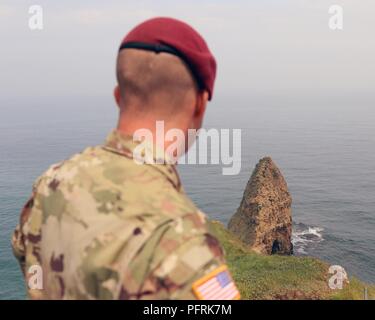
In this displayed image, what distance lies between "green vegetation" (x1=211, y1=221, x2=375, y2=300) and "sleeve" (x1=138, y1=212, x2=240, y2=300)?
28795 millimetres

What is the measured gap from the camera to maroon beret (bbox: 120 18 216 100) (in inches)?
86.2

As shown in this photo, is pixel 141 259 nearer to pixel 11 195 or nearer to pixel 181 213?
pixel 181 213

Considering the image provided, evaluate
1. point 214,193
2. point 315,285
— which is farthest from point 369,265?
point 214,193

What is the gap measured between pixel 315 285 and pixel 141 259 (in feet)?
110

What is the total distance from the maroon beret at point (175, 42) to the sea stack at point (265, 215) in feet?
168

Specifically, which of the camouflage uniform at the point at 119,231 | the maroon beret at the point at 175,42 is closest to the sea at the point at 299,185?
the camouflage uniform at the point at 119,231

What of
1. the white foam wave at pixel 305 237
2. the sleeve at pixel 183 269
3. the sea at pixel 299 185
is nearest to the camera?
the sleeve at pixel 183 269

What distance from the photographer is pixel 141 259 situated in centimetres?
171

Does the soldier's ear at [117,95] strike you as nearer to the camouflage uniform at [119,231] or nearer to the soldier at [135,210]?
the soldier at [135,210]

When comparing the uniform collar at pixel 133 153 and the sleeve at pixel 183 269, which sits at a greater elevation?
the uniform collar at pixel 133 153

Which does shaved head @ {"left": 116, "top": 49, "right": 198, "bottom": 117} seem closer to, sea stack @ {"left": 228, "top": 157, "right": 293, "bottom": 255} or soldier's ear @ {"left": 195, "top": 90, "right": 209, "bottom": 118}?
soldier's ear @ {"left": 195, "top": 90, "right": 209, "bottom": 118}

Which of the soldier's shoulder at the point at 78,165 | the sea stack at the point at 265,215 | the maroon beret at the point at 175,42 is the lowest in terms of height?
the sea stack at the point at 265,215

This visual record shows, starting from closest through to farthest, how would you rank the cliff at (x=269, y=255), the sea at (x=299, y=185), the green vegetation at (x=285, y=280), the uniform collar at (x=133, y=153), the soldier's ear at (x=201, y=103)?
the uniform collar at (x=133, y=153) < the soldier's ear at (x=201, y=103) < the green vegetation at (x=285, y=280) < the cliff at (x=269, y=255) < the sea at (x=299, y=185)

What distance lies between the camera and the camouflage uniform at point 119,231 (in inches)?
67.3
